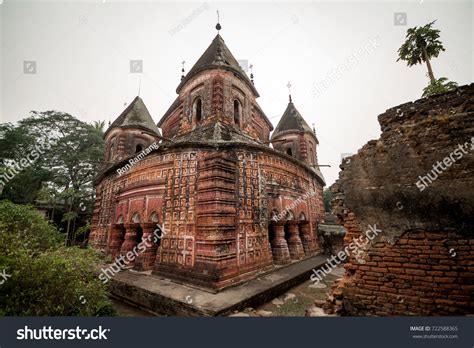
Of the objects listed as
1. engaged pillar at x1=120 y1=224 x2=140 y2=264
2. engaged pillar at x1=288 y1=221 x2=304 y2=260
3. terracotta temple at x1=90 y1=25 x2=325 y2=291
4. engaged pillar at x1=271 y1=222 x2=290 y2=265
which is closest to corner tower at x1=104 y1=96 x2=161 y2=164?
terracotta temple at x1=90 y1=25 x2=325 y2=291

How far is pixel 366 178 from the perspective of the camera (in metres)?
4.57

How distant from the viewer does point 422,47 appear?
47.2 ft

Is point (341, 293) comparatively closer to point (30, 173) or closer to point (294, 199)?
point (294, 199)

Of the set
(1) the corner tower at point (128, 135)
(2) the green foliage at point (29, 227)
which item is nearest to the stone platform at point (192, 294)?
(2) the green foliage at point (29, 227)

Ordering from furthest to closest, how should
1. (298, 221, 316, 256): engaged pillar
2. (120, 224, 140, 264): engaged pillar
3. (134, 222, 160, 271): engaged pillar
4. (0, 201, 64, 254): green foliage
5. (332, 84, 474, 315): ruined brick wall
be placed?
(298, 221, 316, 256): engaged pillar, (120, 224, 140, 264): engaged pillar, (134, 222, 160, 271): engaged pillar, (0, 201, 64, 254): green foliage, (332, 84, 474, 315): ruined brick wall

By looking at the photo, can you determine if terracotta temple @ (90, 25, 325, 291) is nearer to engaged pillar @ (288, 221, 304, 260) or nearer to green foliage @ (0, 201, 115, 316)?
engaged pillar @ (288, 221, 304, 260)

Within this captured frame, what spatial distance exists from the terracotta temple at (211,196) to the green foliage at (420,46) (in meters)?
11.5

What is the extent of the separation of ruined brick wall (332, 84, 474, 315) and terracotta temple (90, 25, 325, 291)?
4454 mm

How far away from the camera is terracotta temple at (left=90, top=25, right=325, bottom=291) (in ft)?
25.7

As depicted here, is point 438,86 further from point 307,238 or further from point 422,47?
point 307,238

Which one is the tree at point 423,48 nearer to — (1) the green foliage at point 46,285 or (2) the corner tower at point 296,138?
(2) the corner tower at point 296,138

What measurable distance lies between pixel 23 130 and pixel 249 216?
2522cm

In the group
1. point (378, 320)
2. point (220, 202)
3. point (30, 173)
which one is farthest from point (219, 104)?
point (30, 173)

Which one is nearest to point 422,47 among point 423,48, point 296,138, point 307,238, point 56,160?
point 423,48
